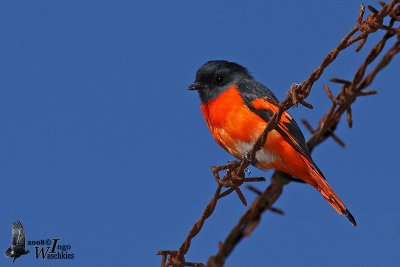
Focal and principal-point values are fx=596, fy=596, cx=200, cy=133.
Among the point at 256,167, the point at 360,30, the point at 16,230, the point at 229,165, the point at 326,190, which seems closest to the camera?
the point at 360,30

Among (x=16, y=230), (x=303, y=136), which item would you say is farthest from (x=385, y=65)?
(x=16, y=230)

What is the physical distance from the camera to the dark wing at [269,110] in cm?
595

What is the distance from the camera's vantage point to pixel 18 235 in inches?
343

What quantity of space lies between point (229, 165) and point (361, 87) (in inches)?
63.5

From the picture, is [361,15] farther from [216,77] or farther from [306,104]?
[216,77]

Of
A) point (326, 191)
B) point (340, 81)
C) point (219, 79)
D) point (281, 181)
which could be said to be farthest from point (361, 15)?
point (219, 79)

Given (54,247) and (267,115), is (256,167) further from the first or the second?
(54,247)

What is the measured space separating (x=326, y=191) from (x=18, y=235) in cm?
502

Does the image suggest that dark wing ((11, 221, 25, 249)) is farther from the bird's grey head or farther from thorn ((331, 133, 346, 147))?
thorn ((331, 133, 346, 147))

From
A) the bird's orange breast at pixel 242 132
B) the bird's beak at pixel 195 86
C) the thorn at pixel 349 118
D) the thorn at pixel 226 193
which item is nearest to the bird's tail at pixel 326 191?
the bird's orange breast at pixel 242 132

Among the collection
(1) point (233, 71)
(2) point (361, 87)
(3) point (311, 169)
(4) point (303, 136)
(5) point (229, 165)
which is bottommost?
(2) point (361, 87)

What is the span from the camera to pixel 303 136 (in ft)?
20.2

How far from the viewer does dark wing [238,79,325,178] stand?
595cm

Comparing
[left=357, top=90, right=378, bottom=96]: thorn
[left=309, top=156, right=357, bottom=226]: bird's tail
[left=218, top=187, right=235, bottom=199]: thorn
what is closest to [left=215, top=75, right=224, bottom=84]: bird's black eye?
[left=309, top=156, right=357, bottom=226]: bird's tail
